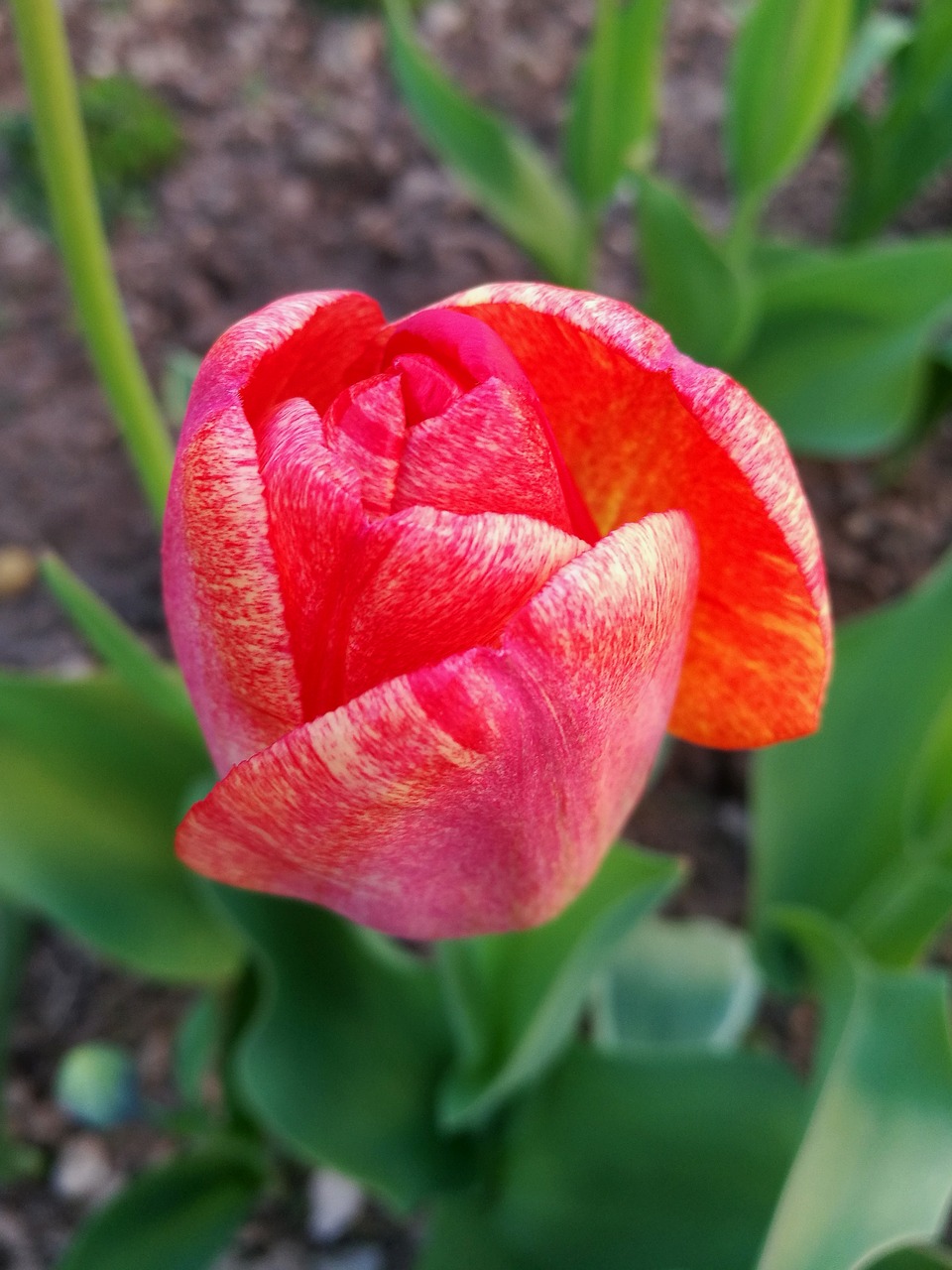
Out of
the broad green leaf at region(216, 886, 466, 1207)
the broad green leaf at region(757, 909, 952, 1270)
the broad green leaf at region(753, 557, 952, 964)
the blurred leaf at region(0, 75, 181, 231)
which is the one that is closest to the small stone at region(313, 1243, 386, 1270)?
the broad green leaf at region(216, 886, 466, 1207)

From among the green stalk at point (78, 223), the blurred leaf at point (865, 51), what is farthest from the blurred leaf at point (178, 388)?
the blurred leaf at point (865, 51)

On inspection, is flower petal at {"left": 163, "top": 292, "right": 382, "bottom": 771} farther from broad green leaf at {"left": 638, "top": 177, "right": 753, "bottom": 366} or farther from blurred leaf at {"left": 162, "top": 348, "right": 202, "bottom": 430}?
broad green leaf at {"left": 638, "top": 177, "right": 753, "bottom": 366}

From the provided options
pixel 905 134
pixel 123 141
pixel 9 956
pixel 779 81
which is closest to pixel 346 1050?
pixel 9 956

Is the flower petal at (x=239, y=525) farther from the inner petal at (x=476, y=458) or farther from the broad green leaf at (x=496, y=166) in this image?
the broad green leaf at (x=496, y=166)

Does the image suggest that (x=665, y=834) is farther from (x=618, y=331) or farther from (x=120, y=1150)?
(x=618, y=331)

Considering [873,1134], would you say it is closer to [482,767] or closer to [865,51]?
[482,767]
